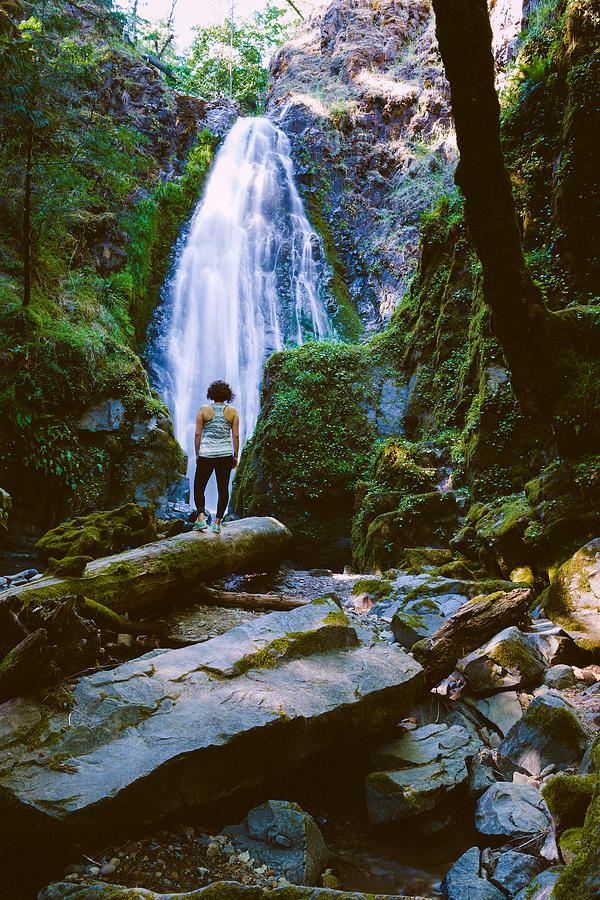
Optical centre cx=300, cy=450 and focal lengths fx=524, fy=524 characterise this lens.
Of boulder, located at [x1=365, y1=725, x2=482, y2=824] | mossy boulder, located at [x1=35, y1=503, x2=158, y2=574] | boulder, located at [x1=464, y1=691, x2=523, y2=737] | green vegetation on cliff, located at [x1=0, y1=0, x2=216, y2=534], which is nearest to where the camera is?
boulder, located at [x1=365, y1=725, x2=482, y2=824]

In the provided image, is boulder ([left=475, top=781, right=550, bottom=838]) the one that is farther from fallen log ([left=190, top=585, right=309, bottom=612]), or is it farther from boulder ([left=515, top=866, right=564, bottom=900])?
fallen log ([left=190, top=585, right=309, bottom=612])

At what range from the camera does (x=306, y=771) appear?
9.56 ft

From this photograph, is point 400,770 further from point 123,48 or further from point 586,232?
point 123,48

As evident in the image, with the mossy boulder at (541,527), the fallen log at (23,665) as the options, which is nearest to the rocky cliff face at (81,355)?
the fallen log at (23,665)

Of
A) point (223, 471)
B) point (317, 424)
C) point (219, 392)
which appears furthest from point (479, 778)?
point (317, 424)

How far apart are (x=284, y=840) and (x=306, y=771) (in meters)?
0.62

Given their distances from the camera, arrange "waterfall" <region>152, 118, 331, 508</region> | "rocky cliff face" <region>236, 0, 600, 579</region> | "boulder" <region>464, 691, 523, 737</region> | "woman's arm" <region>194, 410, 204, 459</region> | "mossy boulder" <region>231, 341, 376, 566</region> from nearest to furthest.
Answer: "boulder" <region>464, 691, 523, 737</region>, "rocky cliff face" <region>236, 0, 600, 579</region>, "woman's arm" <region>194, 410, 204, 459</region>, "mossy boulder" <region>231, 341, 376, 566</region>, "waterfall" <region>152, 118, 331, 508</region>

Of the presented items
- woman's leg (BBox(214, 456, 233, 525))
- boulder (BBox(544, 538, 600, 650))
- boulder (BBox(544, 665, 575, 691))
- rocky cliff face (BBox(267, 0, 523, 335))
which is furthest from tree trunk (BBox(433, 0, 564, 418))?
rocky cliff face (BBox(267, 0, 523, 335))

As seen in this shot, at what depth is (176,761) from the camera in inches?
93.7

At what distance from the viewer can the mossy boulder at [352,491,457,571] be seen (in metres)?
8.34

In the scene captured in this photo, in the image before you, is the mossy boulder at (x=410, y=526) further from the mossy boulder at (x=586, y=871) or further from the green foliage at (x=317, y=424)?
the mossy boulder at (x=586, y=871)

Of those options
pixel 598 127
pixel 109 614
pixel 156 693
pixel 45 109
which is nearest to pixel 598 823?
pixel 156 693

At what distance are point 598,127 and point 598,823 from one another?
8524mm

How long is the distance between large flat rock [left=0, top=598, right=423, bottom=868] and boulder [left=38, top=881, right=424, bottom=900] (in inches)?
12.6
